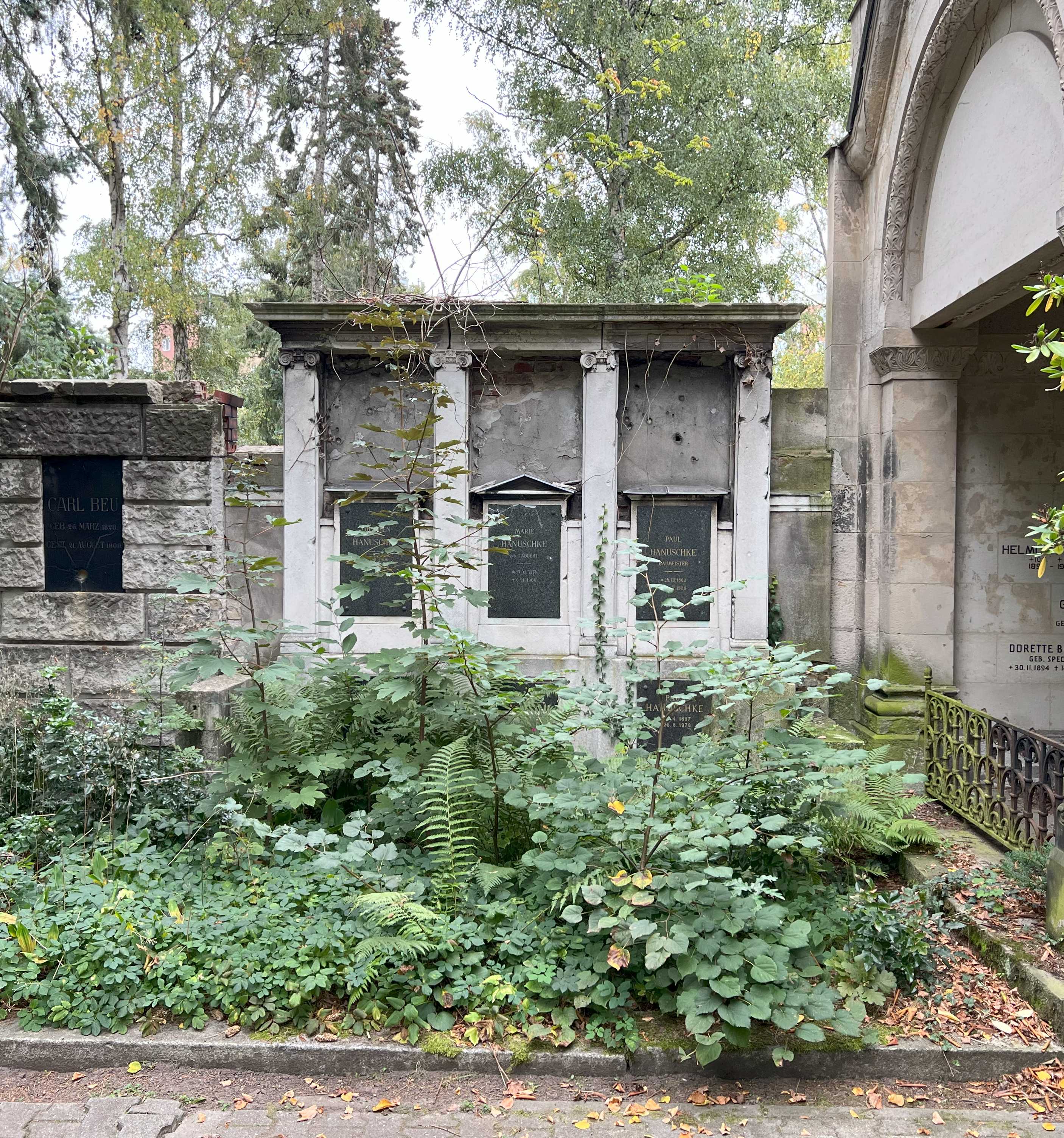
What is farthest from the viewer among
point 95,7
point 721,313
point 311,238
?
point 311,238

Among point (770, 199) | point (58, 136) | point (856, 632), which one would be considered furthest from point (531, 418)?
point (58, 136)

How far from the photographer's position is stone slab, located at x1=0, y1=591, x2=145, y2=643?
554cm

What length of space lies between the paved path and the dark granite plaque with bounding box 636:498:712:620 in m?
5.05

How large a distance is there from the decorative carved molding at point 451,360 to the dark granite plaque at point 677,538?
2.19 meters

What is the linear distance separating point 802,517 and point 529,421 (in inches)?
114

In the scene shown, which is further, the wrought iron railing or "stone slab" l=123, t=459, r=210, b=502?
"stone slab" l=123, t=459, r=210, b=502

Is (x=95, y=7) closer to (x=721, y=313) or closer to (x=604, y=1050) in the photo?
(x=721, y=313)

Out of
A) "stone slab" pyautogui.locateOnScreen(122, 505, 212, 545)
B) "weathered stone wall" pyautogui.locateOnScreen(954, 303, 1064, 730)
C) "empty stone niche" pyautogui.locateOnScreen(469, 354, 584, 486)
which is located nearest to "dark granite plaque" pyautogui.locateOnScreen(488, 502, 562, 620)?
"empty stone niche" pyautogui.locateOnScreen(469, 354, 584, 486)

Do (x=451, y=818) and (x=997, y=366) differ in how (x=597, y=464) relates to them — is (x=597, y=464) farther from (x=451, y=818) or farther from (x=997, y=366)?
(x=451, y=818)

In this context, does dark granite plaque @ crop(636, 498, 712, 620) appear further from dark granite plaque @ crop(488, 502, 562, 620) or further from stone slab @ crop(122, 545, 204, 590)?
stone slab @ crop(122, 545, 204, 590)

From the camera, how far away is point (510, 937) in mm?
3584

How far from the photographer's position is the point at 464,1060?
3260mm

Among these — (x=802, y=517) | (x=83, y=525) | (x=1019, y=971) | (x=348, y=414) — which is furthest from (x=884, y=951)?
(x=348, y=414)

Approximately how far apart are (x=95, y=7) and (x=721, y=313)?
1449 centimetres
